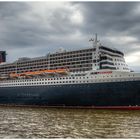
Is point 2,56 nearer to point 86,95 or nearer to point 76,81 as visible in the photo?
point 76,81

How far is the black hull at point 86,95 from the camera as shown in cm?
3681

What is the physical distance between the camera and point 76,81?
41.2 meters

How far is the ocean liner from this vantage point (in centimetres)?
3753

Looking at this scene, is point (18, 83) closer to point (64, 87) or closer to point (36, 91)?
point (36, 91)

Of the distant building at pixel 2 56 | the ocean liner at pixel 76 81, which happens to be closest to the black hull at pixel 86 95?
the ocean liner at pixel 76 81

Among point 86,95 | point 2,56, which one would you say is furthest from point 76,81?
point 2,56

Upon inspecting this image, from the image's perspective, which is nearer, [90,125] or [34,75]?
[90,125]

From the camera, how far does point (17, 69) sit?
54469mm

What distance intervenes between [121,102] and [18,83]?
2073 cm

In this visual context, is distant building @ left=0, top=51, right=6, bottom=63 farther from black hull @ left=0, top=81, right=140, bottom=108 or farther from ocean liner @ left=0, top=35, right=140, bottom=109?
black hull @ left=0, top=81, right=140, bottom=108

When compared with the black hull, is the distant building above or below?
above

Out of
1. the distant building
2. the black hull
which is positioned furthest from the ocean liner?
the distant building

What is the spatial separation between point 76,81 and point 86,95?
115 inches

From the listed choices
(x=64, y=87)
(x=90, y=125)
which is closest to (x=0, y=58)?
(x=64, y=87)
